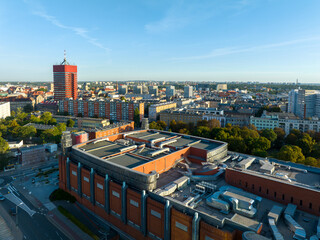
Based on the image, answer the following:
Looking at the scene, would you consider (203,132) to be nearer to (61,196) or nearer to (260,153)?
(260,153)

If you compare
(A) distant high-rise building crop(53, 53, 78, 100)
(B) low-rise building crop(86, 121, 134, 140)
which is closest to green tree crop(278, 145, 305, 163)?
(B) low-rise building crop(86, 121, 134, 140)

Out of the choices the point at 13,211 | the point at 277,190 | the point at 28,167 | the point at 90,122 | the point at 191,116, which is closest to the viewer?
the point at 277,190

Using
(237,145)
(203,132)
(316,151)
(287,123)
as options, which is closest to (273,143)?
(316,151)

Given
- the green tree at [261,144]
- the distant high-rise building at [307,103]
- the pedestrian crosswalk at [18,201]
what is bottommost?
the pedestrian crosswalk at [18,201]

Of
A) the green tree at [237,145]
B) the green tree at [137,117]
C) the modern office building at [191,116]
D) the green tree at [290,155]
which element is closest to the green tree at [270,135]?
the green tree at [237,145]

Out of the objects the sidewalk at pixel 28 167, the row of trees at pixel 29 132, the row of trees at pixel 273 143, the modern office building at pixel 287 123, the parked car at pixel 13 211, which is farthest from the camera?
the modern office building at pixel 287 123

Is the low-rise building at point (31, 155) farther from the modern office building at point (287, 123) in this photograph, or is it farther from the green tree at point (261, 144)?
the modern office building at point (287, 123)

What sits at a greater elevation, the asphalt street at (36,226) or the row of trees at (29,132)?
the row of trees at (29,132)

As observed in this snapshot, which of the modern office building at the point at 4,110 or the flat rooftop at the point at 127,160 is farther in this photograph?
the modern office building at the point at 4,110
